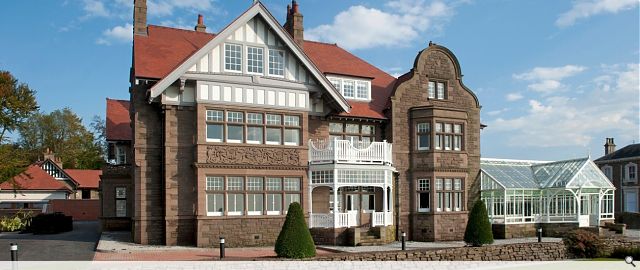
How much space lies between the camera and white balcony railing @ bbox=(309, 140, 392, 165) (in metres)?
26.2

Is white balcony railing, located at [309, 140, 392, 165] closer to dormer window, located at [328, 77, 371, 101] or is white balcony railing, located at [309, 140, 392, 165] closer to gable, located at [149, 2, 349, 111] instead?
gable, located at [149, 2, 349, 111]

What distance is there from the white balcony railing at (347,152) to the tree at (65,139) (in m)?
59.3

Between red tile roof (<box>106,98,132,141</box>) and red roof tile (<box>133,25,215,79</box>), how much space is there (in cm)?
712

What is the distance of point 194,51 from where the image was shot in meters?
26.2

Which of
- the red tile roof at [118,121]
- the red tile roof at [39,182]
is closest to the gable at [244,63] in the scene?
the red tile roof at [118,121]

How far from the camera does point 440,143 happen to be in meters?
29.3

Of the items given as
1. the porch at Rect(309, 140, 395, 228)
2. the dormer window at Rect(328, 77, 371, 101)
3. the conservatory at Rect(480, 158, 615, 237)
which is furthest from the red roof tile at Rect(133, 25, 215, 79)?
the conservatory at Rect(480, 158, 615, 237)

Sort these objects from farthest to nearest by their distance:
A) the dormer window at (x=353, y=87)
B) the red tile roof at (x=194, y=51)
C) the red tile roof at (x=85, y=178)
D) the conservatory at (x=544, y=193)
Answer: the red tile roof at (x=85, y=178), the conservatory at (x=544, y=193), the dormer window at (x=353, y=87), the red tile roof at (x=194, y=51)

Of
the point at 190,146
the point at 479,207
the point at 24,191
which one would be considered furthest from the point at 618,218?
the point at 24,191

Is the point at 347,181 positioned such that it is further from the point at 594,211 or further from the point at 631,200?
the point at 631,200

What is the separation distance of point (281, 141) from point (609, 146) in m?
45.8

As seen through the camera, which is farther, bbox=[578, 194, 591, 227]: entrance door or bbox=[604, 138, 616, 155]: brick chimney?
bbox=[604, 138, 616, 155]: brick chimney

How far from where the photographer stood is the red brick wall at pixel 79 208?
5272 centimetres

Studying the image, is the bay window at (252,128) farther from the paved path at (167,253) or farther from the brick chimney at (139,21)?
the brick chimney at (139,21)
